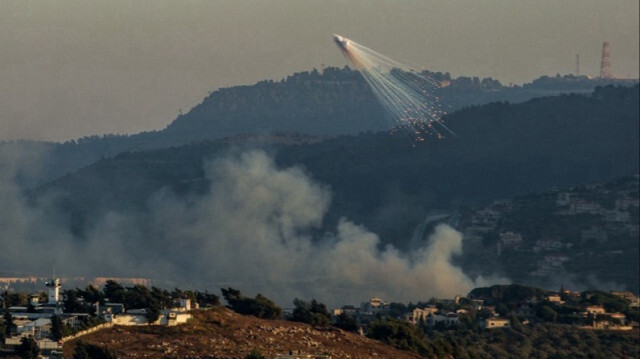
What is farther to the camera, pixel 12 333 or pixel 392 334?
pixel 392 334

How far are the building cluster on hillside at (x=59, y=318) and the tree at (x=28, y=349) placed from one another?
157 cm

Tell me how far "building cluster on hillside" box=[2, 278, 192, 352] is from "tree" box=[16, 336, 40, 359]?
5.14 feet

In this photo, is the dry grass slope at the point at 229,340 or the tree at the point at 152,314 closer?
the dry grass slope at the point at 229,340

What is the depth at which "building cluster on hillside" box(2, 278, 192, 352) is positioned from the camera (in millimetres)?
127125

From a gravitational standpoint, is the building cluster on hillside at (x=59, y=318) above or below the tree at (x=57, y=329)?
above

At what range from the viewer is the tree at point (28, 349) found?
120 meters

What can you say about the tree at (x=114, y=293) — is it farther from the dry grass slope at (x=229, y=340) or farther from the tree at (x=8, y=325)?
the tree at (x=8, y=325)

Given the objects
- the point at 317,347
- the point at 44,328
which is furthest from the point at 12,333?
the point at 317,347

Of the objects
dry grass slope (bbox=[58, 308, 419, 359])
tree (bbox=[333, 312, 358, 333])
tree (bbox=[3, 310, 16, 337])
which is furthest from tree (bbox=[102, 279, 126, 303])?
tree (bbox=[333, 312, 358, 333])

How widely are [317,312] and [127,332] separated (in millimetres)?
30148

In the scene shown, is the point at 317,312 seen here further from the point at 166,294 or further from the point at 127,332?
the point at 127,332

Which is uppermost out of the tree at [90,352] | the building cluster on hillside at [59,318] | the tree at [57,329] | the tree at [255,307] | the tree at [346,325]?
the tree at [255,307]

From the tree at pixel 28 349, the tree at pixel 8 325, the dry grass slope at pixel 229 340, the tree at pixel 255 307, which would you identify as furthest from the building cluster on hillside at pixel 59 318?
the tree at pixel 255 307

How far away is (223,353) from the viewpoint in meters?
132
